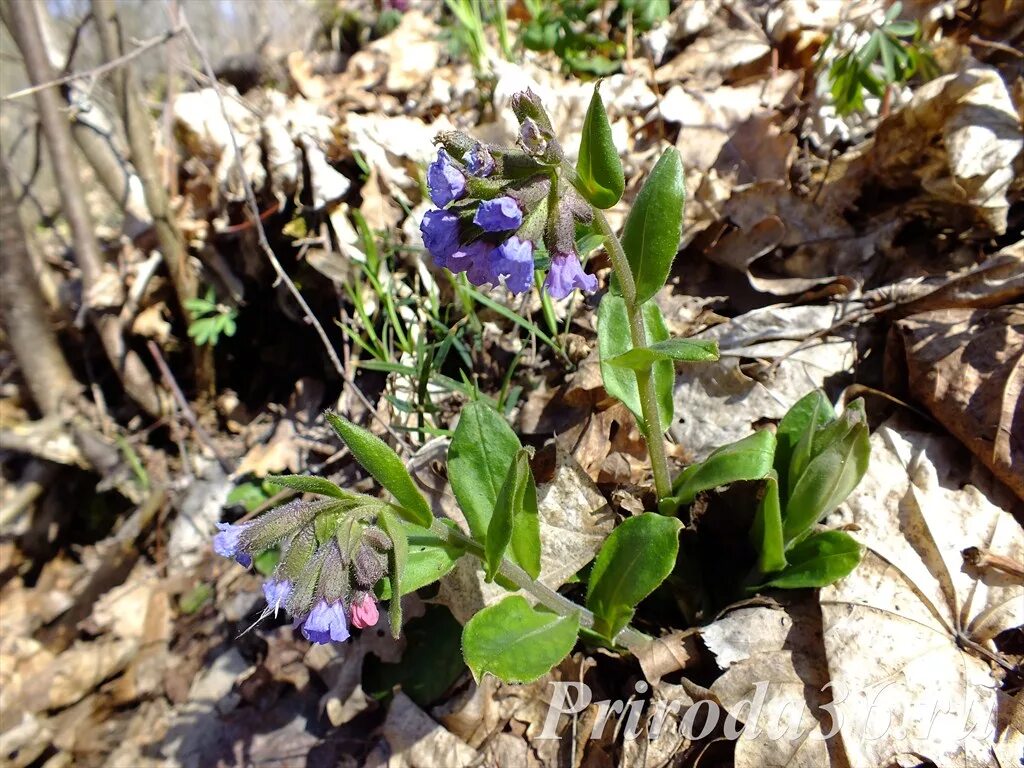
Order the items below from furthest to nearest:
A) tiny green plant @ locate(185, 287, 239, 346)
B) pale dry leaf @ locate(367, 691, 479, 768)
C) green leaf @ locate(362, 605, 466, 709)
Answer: tiny green plant @ locate(185, 287, 239, 346)
green leaf @ locate(362, 605, 466, 709)
pale dry leaf @ locate(367, 691, 479, 768)

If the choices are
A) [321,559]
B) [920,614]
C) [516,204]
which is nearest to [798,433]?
[920,614]

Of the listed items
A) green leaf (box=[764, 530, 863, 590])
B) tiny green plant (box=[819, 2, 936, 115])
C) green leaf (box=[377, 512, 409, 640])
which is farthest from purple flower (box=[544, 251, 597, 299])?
tiny green plant (box=[819, 2, 936, 115])

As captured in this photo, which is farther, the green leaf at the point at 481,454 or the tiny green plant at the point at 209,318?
the tiny green plant at the point at 209,318

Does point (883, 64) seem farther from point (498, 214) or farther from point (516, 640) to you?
point (516, 640)

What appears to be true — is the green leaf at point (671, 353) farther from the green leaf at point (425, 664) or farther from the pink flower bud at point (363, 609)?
the green leaf at point (425, 664)

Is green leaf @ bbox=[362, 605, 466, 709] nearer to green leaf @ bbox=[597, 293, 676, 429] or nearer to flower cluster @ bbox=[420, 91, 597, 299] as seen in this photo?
green leaf @ bbox=[597, 293, 676, 429]

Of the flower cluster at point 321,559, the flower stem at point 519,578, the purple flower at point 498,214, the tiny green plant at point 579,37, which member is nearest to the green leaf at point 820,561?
the flower stem at point 519,578

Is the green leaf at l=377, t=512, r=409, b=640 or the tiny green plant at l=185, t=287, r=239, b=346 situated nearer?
the green leaf at l=377, t=512, r=409, b=640
